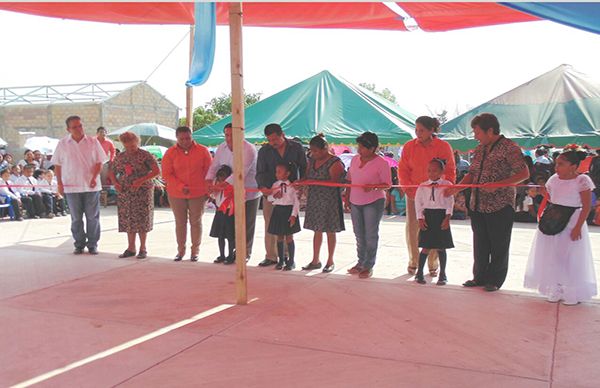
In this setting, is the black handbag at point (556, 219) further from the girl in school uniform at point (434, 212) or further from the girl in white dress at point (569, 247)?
the girl in school uniform at point (434, 212)

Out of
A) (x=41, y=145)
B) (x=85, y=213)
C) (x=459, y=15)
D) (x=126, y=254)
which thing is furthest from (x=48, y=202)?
(x=459, y=15)

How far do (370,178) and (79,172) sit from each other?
403 centimetres

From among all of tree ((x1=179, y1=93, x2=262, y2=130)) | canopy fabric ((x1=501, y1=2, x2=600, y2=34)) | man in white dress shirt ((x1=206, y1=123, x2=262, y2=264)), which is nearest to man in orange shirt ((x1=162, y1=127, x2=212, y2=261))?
man in white dress shirt ((x1=206, y1=123, x2=262, y2=264))

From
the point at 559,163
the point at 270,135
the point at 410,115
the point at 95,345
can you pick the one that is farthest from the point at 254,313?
the point at 410,115

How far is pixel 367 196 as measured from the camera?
6.13 metres

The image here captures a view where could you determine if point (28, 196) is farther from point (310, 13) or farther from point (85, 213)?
point (310, 13)

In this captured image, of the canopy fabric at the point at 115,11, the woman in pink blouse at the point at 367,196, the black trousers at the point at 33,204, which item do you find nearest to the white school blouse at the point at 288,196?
the woman in pink blouse at the point at 367,196

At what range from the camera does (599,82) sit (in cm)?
1170

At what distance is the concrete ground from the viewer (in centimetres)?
349

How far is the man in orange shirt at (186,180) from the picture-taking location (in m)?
7.10

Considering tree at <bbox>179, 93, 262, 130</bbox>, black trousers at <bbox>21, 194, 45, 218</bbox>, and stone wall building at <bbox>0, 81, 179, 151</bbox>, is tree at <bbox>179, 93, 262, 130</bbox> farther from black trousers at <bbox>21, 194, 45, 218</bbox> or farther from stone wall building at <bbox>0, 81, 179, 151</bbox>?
black trousers at <bbox>21, 194, 45, 218</bbox>

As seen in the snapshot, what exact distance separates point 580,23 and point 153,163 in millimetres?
5239

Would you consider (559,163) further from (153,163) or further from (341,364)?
(153,163)

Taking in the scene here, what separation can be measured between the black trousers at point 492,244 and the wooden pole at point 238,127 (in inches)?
93.4
